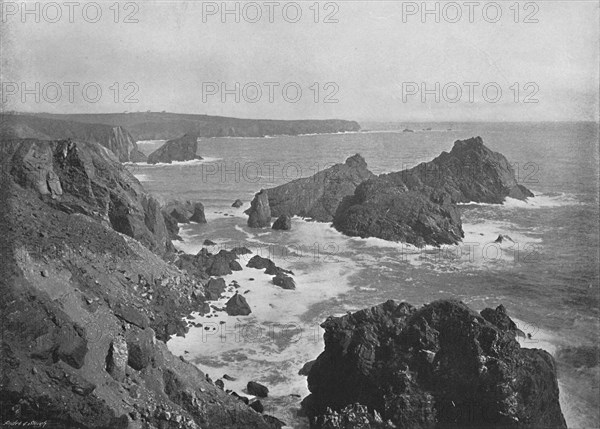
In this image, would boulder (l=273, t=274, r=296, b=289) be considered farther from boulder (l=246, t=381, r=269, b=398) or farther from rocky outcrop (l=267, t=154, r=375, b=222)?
rocky outcrop (l=267, t=154, r=375, b=222)

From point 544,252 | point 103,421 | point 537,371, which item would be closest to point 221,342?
point 103,421

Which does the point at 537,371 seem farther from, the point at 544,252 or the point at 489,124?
the point at 489,124

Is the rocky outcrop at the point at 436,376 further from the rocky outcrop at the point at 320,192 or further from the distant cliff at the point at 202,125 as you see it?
the rocky outcrop at the point at 320,192

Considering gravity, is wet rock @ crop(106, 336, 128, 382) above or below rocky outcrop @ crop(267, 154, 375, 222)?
below

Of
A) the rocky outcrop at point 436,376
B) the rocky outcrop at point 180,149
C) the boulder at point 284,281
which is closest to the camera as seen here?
the rocky outcrop at point 436,376

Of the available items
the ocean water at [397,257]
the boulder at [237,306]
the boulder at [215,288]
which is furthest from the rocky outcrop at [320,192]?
the boulder at [237,306]

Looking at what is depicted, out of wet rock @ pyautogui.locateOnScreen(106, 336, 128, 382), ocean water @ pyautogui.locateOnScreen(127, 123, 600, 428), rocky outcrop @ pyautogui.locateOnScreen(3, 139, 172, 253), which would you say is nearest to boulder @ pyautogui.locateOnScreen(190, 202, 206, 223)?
ocean water @ pyautogui.locateOnScreen(127, 123, 600, 428)
